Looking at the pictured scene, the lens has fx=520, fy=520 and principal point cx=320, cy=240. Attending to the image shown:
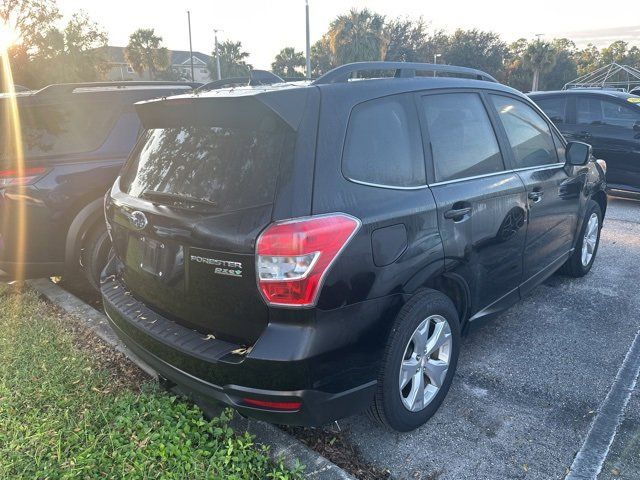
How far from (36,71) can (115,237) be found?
34.1 metres

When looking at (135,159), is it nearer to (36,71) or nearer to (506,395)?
(506,395)

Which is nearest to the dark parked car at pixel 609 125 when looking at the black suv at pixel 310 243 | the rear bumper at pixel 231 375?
the black suv at pixel 310 243

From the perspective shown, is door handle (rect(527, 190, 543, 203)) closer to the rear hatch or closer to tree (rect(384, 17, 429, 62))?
the rear hatch

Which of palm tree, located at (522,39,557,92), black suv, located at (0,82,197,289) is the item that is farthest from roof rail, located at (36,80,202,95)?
palm tree, located at (522,39,557,92)

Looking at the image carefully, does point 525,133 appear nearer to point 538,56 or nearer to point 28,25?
point 28,25

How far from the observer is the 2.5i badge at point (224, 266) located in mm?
2160

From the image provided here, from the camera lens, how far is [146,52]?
5369 cm

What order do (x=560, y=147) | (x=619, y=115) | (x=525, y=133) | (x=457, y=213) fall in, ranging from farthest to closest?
1. (x=619, y=115)
2. (x=560, y=147)
3. (x=525, y=133)
4. (x=457, y=213)

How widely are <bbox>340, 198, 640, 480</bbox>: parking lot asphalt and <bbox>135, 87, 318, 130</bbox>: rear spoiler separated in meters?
1.70

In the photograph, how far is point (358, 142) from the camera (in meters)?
2.36

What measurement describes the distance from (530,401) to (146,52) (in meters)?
57.8

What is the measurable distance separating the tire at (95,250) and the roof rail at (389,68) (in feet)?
8.71

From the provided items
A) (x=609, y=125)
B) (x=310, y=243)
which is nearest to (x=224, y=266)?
(x=310, y=243)

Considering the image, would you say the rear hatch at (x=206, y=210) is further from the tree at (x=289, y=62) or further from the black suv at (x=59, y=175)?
the tree at (x=289, y=62)
